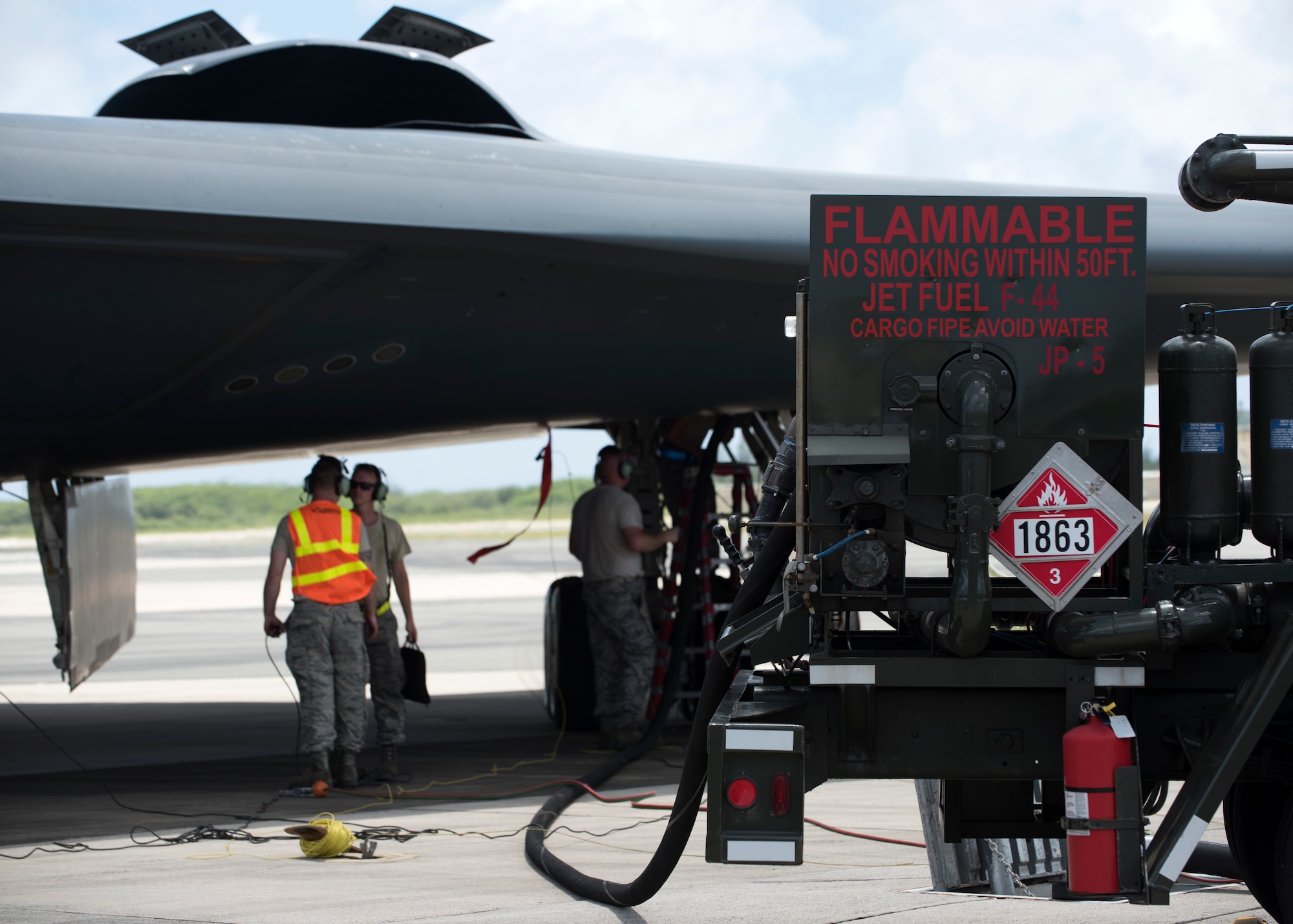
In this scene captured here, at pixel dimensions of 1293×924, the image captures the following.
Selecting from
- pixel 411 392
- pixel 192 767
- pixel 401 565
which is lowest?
pixel 192 767

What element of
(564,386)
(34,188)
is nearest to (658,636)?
(564,386)

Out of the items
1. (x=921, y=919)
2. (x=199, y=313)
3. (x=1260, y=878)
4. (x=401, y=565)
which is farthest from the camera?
(x=401, y=565)

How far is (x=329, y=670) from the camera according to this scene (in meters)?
7.88

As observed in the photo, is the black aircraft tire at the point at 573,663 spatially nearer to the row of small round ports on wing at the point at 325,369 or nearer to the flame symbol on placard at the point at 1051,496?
the row of small round ports on wing at the point at 325,369

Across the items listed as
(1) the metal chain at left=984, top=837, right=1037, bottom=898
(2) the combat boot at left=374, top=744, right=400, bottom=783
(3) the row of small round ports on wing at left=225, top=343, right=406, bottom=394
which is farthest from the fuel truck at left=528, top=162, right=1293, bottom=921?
(2) the combat boot at left=374, top=744, right=400, bottom=783

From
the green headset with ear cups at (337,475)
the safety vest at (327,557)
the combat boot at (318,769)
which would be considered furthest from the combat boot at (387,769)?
the green headset with ear cups at (337,475)

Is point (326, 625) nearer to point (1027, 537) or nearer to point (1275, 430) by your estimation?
point (1027, 537)

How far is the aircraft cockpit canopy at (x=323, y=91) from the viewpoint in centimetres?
883

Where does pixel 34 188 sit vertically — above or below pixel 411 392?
above

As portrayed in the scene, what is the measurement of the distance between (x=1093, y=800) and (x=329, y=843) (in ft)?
12.2

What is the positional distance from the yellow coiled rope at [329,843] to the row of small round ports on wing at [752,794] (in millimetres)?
3093

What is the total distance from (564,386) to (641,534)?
1329 millimetres

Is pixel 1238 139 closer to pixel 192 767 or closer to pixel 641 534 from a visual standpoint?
pixel 641 534

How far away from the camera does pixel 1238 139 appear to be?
3891 millimetres
